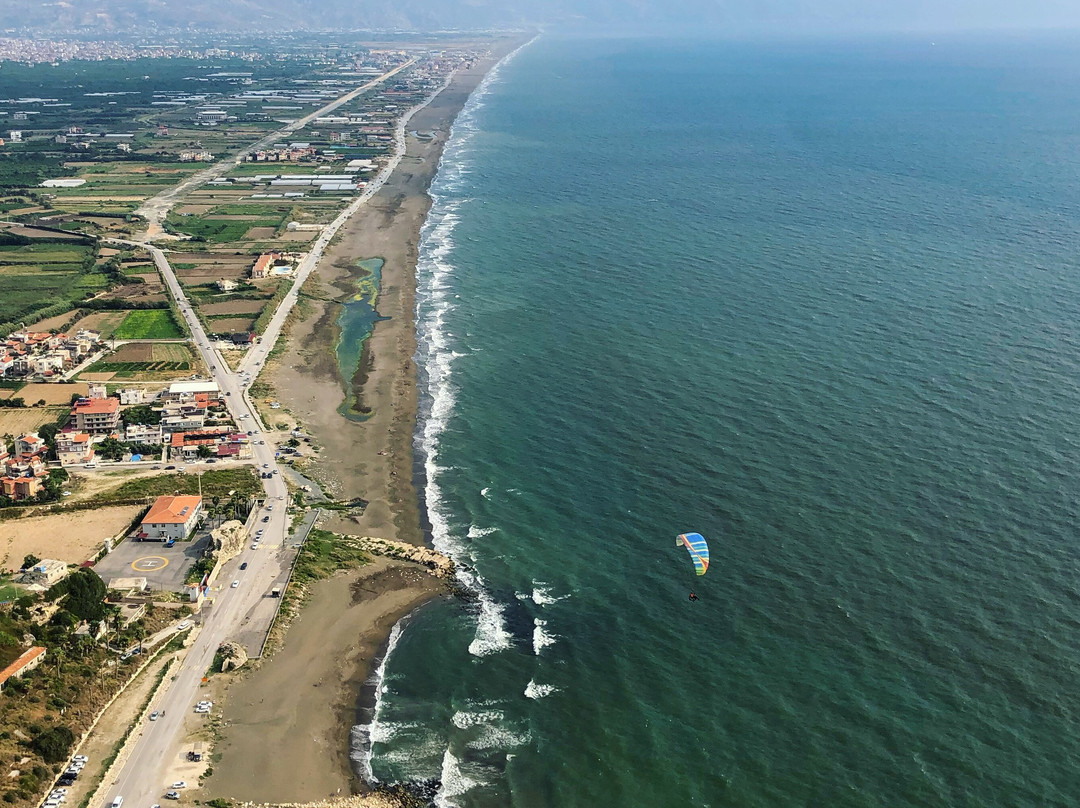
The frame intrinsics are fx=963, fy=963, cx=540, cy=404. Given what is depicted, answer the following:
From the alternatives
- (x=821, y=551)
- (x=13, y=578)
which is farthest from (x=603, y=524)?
(x=13, y=578)

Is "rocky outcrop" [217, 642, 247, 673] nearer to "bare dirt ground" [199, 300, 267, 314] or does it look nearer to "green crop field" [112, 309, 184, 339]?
"green crop field" [112, 309, 184, 339]

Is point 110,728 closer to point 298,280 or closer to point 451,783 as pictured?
point 451,783

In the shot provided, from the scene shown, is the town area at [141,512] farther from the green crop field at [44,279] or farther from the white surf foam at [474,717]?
the white surf foam at [474,717]

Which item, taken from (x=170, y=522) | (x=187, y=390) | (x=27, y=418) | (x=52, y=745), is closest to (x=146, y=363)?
(x=187, y=390)

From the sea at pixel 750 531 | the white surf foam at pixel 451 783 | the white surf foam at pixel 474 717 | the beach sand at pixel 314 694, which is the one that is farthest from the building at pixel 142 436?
the white surf foam at pixel 451 783

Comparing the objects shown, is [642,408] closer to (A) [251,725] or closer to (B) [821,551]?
(B) [821,551]

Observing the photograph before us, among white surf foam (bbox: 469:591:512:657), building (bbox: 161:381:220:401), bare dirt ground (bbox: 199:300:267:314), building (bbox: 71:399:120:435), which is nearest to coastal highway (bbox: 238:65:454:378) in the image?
bare dirt ground (bbox: 199:300:267:314)
